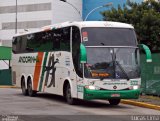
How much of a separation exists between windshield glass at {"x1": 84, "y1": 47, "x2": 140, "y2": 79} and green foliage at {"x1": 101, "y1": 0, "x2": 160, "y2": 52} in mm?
18332

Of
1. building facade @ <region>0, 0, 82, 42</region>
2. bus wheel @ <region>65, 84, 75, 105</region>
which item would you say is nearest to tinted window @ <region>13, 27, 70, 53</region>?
bus wheel @ <region>65, 84, 75, 105</region>

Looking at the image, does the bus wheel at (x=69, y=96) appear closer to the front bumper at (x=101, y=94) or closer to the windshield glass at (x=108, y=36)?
the front bumper at (x=101, y=94)

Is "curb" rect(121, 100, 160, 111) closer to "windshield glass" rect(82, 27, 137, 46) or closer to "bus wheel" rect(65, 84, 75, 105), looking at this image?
"windshield glass" rect(82, 27, 137, 46)

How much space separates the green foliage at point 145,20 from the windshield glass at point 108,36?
1769 centimetres

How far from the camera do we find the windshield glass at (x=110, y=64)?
54.9 feet

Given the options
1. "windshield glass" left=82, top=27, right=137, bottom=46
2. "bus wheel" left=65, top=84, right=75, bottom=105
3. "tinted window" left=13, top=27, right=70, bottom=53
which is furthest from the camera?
"tinted window" left=13, top=27, right=70, bottom=53

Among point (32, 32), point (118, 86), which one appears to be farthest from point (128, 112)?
point (32, 32)

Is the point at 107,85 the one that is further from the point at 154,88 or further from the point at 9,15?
the point at 9,15

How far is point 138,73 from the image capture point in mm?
17188

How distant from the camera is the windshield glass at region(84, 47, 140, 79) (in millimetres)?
16734

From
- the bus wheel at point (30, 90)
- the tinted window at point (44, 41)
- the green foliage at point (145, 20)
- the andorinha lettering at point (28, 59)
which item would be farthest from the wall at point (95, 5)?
the bus wheel at point (30, 90)

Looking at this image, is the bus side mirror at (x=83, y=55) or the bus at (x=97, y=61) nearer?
the bus side mirror at (x=83, y=55)

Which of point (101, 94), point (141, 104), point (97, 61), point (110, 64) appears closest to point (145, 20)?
point (141, 104)

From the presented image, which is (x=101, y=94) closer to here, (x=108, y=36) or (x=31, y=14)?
(x=108, y=36)
